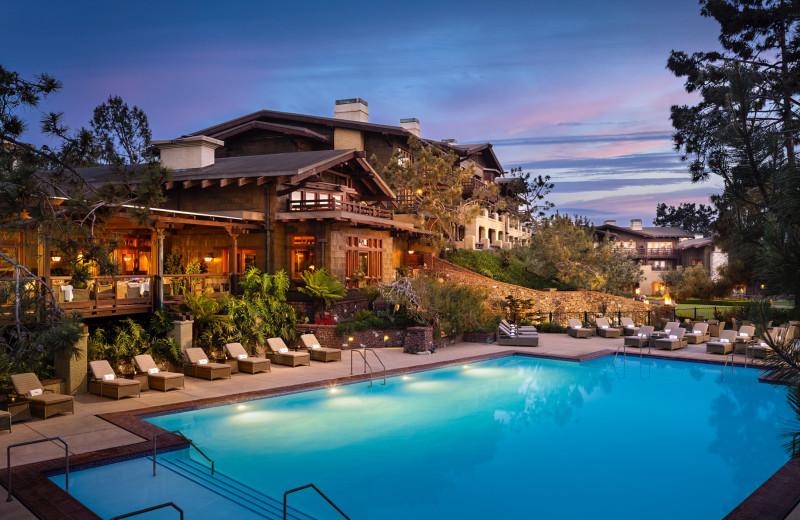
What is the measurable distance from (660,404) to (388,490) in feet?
29.0

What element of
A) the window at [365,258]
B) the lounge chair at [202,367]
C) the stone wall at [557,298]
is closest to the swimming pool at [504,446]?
the lounge chair at [202,367]

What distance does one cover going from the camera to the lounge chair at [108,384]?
13859mm

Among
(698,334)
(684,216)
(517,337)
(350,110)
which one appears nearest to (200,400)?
(517,337)

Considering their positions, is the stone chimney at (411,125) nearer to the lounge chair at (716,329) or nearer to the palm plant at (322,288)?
the palm plant at (322,288)

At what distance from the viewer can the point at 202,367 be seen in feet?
53.6

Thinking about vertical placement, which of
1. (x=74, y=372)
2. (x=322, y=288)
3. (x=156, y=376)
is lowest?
(x=156, y=376)

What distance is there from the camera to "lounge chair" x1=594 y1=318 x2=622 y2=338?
25.8m

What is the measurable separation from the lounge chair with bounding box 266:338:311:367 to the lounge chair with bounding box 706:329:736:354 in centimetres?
1445

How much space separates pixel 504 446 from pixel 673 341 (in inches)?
518

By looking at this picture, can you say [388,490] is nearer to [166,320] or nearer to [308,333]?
[166,320]

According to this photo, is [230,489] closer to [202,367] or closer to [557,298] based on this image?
[202,367]

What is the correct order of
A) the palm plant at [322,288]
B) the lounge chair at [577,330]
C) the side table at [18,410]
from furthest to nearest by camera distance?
the lounge chair at [577,330] < the palm plant at [322,288] < the side table at [18,410]

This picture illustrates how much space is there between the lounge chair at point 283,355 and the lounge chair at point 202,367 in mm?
2112

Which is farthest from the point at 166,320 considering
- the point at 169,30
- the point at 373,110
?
the point at 373,110
